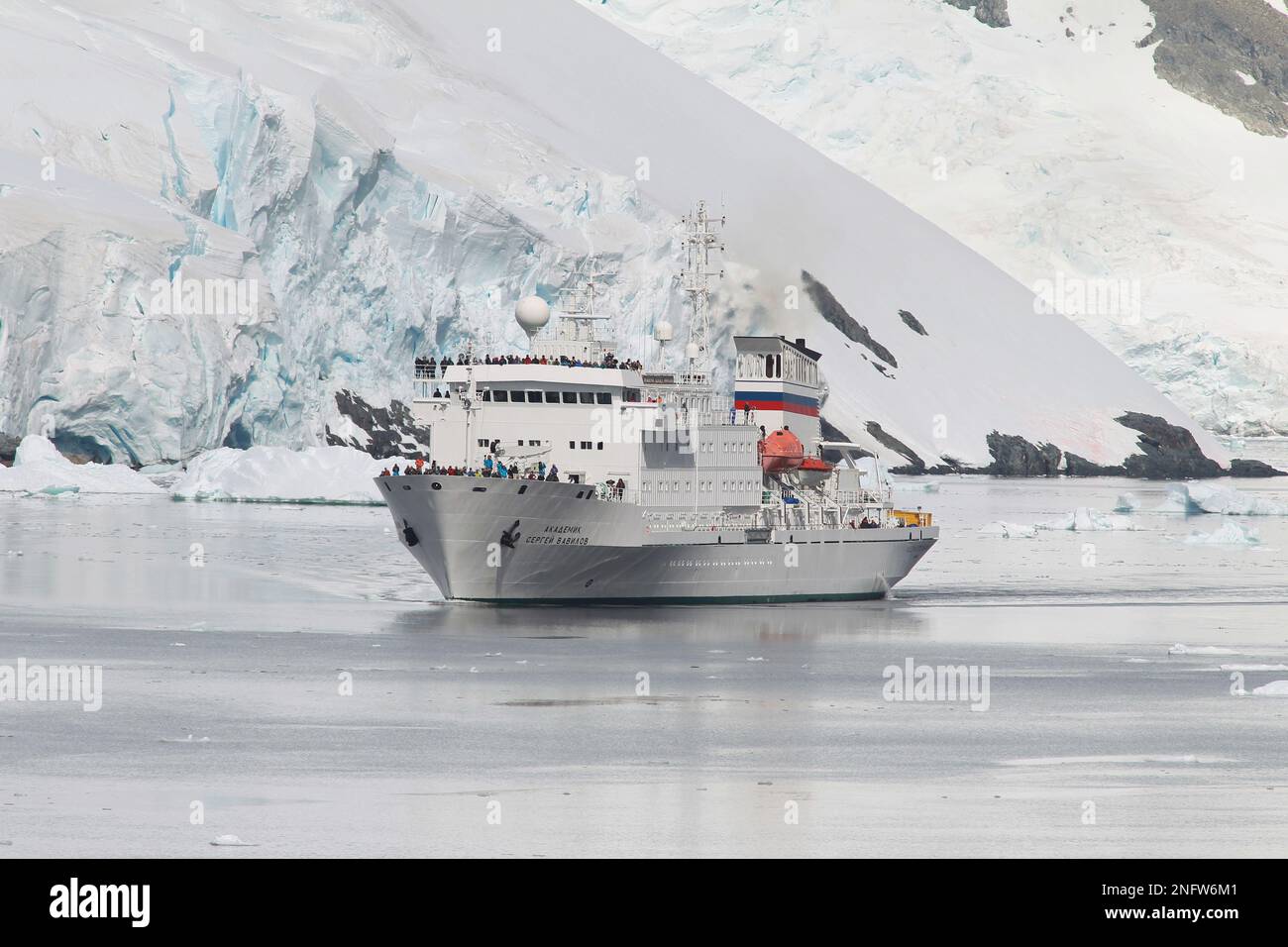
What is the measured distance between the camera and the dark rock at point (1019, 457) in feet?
413

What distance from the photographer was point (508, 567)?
3481 cm

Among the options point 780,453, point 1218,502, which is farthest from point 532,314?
point 1218,502

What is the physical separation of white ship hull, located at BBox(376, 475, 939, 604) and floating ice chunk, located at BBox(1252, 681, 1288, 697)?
1312 centimetres

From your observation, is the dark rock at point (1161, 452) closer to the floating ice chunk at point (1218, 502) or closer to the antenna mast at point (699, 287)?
the floating ice chunk at point (1218, 502)

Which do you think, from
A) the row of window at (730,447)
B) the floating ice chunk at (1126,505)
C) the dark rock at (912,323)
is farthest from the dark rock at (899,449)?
the row of window at (730,447)

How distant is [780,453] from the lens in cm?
4066

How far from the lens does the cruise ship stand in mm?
34344

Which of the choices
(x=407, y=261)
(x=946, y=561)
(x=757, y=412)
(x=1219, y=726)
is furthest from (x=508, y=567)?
(x=407, y=261)

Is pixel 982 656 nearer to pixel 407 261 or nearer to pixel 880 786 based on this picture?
pixel 880 786

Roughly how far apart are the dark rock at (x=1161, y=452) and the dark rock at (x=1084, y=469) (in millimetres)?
1545

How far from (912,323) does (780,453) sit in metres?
92.6

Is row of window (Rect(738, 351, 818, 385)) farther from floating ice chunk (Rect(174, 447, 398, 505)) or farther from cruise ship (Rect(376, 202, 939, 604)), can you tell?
floating ice chunk (Rect(174, 447, 398, 505))

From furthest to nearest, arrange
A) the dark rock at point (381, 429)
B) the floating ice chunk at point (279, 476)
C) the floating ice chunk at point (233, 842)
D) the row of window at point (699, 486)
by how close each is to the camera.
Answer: the dark rock at point (381, 429) < the floating ice chunk at point (279, 476) < the row of window at point (699, 486) < the floating ice chunk at point (233, 842)

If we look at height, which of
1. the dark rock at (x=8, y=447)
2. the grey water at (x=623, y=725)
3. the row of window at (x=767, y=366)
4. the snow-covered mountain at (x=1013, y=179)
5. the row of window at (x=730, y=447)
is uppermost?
the snow-covered mountain at (x=1013, y=179)
